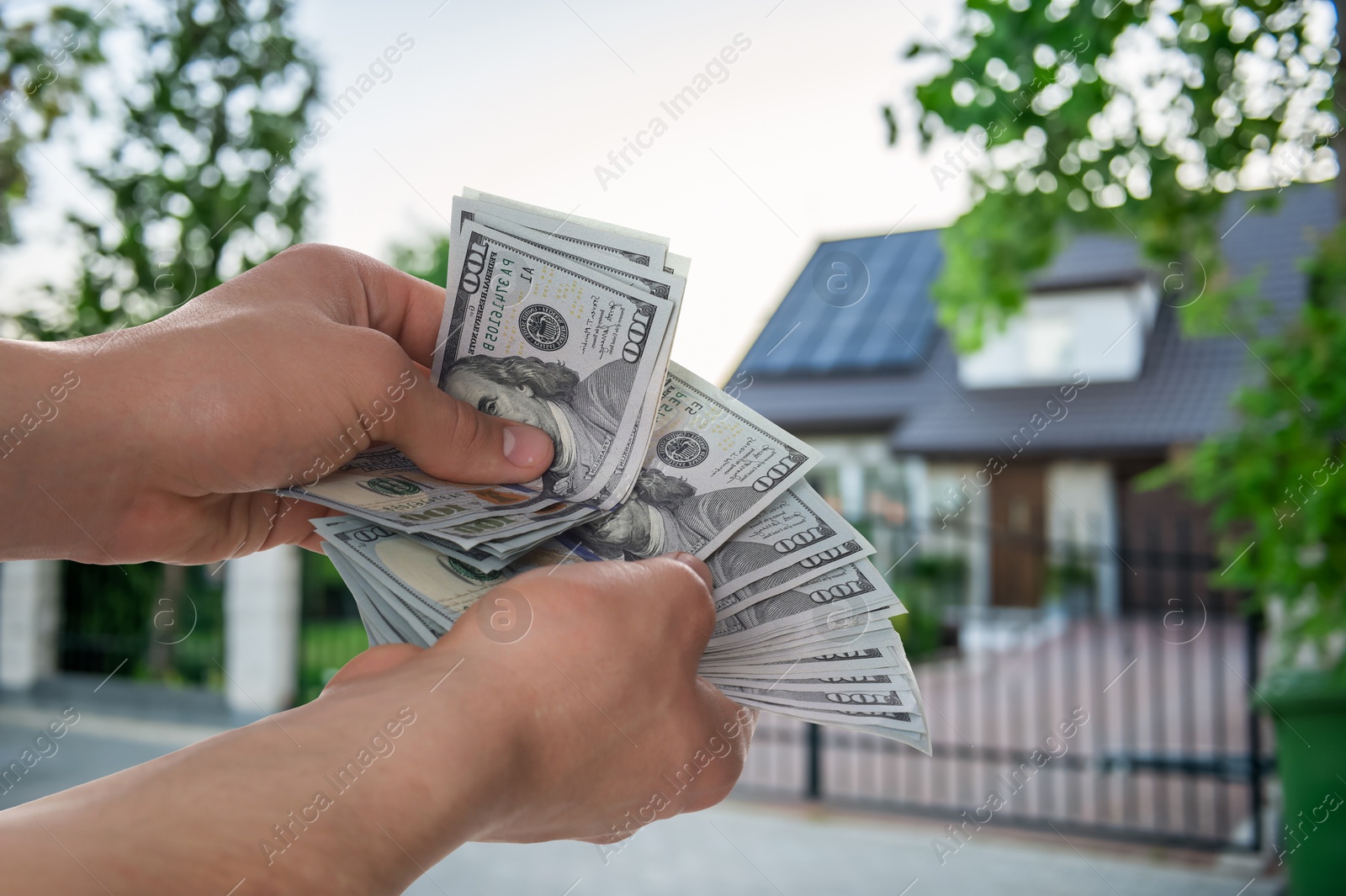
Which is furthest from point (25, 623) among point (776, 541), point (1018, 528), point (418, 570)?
point (1018, 528)

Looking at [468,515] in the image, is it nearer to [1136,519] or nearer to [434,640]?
[434,640]

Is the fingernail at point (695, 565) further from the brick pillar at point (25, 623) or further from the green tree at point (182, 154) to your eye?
the brick pillar at point (25, 623)

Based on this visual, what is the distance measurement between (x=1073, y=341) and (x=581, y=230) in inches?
659

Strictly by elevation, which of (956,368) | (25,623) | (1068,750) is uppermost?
(956,368)

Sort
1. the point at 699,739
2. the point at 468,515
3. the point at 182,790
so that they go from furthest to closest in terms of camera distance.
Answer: the point at 468,515, the point at 699,739, the point at 182,790

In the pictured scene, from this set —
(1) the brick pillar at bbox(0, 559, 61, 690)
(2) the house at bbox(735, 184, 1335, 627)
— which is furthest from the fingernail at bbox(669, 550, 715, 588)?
(2) the house at bbox(735, 184, 1335, 627)

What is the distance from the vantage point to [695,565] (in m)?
1.22

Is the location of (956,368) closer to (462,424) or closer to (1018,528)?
(1018,528)

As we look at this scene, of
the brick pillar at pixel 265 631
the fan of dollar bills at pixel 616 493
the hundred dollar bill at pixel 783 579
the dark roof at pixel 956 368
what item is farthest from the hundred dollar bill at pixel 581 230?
the dark roof at pixel 956 368

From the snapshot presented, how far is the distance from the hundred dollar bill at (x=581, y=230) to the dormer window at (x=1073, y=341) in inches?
613

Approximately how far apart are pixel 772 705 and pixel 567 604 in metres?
0.43

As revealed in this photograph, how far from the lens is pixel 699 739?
113 centimetres

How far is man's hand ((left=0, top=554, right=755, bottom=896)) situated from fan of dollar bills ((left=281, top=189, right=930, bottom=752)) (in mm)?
186

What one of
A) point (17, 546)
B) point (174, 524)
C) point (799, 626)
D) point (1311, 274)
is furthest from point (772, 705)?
point (1311, 274)
